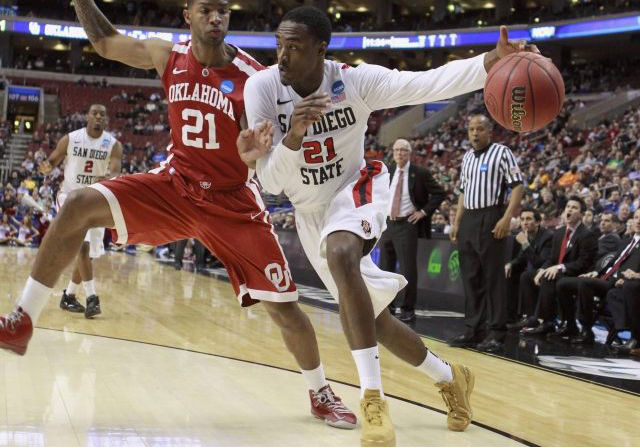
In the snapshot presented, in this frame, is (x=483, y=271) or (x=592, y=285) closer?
(x=483, y=271)

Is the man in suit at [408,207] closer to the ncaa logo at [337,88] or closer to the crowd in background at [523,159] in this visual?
the crowd in background at [523,159]

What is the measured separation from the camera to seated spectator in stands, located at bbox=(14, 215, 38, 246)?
64.0 ft

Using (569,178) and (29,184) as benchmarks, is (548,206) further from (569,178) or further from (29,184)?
(29,184)

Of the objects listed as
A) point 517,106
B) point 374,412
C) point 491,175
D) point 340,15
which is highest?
point 340,15

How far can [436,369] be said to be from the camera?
3.47 m

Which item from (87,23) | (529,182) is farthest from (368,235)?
(529,182)

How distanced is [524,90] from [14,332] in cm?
230

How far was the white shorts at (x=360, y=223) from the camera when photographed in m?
3.15

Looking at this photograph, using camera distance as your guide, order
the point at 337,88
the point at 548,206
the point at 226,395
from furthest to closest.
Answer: the point at 548,206 → the point at 226,395 → the point at 337,88

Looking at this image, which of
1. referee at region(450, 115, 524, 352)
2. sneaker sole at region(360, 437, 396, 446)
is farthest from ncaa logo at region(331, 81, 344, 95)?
referee at region(450, 115, 524, 352)

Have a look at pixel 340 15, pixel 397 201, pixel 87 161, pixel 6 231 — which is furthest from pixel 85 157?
pixel 340 15

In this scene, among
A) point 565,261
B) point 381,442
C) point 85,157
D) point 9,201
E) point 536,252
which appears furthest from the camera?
point 9,201

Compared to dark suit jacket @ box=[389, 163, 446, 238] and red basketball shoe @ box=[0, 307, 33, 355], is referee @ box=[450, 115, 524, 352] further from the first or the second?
Result: red basketball shoe @ box=[0, 307, 33, 355]

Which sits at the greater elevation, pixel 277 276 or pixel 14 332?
pixel 277 276
